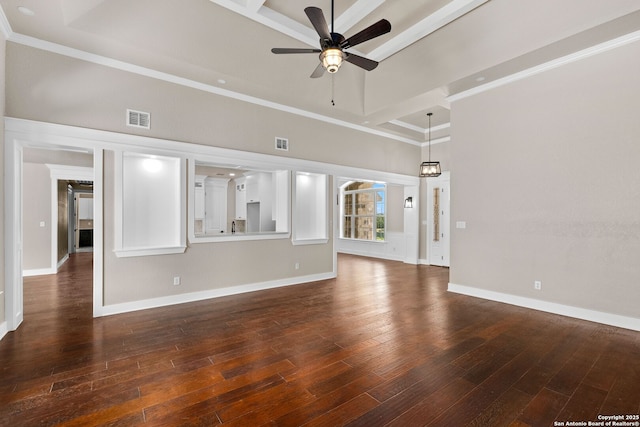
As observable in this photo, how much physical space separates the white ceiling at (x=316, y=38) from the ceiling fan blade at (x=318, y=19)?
5.25 ft

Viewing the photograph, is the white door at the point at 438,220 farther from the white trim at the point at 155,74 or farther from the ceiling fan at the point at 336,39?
the ceiling fan at the point at 336,39

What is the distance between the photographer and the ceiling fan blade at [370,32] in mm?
2787

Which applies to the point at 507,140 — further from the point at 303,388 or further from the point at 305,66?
the point at 303,388

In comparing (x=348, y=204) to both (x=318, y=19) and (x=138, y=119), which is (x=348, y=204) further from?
(x=318, y=19)

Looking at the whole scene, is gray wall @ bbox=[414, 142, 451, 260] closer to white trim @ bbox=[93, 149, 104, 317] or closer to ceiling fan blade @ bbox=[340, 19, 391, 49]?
ceiling fan blade @ bbox=[340, 19, 391, 49]

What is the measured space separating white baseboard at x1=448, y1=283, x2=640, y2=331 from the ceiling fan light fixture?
14.3ft

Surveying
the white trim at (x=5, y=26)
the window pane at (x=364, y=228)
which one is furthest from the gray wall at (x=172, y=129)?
the window pane at (x=364, y=228)

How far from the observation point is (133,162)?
4.32 m

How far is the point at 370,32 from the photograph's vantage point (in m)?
2.88

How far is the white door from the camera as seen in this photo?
798cm

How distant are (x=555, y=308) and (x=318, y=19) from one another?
192 inches

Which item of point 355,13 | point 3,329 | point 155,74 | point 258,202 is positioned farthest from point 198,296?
point 355,13

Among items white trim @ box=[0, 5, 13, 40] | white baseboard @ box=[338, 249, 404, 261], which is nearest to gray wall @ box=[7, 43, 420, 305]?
white trim @ box=[0, 5, 13, 40]

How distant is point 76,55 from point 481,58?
17.9 feet
